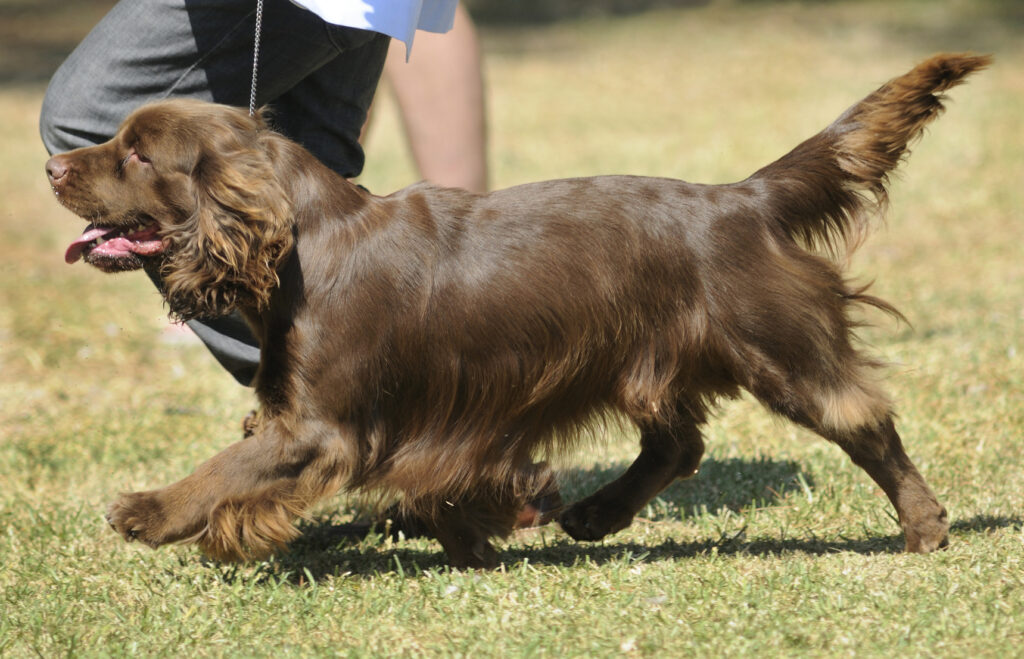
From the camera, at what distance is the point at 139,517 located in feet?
10.5

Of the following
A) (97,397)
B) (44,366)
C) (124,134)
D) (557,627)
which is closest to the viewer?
(557,627)

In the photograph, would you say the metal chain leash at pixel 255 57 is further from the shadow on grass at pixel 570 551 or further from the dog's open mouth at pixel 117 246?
the shadow on grass at pixel 570 551

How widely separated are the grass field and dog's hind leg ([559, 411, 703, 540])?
88 millimetres

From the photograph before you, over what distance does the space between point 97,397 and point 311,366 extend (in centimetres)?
295

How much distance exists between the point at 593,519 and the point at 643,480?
0.21 metres

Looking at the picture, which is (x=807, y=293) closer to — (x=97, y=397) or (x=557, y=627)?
(x=557, y=627)

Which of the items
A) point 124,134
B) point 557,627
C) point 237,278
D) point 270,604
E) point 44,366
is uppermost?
point 124,134

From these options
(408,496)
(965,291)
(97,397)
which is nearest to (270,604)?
(408,496)

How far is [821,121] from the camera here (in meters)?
11.3

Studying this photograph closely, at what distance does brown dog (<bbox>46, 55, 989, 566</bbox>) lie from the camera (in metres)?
3.14

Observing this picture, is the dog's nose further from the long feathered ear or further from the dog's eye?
the long feathered ear

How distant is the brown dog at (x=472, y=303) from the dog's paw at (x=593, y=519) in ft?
0.90

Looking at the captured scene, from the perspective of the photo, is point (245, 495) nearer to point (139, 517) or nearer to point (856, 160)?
point (139, 517)

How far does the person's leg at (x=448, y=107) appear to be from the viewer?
16.0ft
